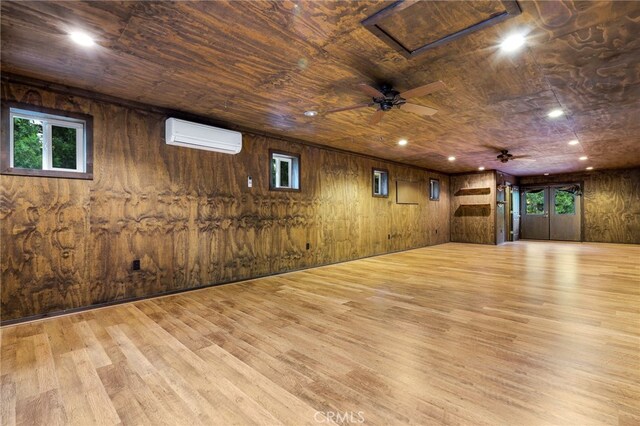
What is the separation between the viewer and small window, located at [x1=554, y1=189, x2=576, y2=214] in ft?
35.1

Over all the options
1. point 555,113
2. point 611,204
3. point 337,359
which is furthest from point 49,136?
point 611,204

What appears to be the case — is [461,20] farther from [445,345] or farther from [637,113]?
[637,113]

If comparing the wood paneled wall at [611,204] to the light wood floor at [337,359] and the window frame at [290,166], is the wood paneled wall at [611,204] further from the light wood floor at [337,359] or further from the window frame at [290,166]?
the window frame at [290,166]

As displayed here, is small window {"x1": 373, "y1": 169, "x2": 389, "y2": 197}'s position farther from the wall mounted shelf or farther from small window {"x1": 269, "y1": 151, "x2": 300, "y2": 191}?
the wall mounted shelf

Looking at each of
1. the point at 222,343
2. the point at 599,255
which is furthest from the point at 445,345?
the point at 599,255

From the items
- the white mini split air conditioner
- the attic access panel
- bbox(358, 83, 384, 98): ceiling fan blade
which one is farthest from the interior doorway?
the white mini split air conditioner

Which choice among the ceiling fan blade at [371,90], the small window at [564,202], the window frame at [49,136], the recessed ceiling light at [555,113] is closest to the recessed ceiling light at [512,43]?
the ceiling fan blade at [371,90]

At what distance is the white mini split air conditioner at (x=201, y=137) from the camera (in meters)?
3.95

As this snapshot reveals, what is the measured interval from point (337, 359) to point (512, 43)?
2891mm

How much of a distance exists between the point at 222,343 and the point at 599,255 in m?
8.89

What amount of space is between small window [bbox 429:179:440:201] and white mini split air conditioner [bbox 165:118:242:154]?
23.1ft

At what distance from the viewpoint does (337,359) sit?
2.25 metres

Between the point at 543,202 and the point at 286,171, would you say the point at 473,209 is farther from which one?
the point at 286,171

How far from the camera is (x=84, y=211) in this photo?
3.47 meters
